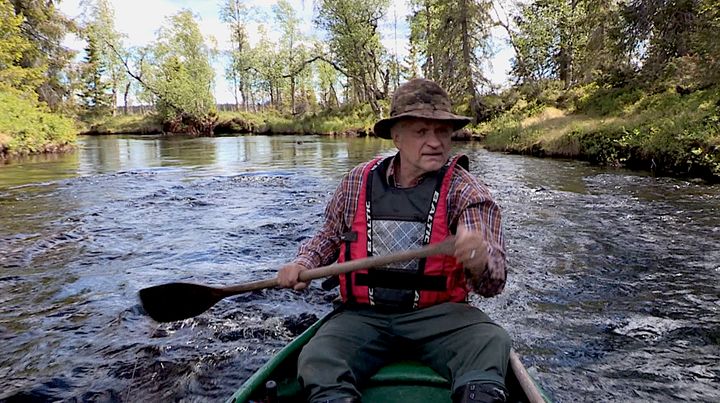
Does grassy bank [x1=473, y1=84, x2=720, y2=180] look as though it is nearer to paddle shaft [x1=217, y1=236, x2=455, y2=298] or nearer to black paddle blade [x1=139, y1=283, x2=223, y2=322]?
paddle shaft [x1=217, y1=236, x2=455, y2=298]

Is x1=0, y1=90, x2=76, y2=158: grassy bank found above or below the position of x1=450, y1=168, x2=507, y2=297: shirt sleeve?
above

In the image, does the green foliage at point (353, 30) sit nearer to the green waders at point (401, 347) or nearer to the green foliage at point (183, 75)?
the green foliage at point (183, 75)

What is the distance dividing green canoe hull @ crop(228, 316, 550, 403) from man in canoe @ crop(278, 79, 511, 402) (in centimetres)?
5

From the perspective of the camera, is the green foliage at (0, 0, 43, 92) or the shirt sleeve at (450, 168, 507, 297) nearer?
the shirt sleeve at (450, 168, 507, 297)

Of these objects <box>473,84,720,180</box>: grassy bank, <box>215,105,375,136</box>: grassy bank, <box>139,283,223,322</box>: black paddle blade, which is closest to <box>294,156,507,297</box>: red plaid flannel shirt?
<box>139,283,223,322</box>: black paddle blade

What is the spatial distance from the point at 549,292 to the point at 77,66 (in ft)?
95.1

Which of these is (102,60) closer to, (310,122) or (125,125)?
(125,125)

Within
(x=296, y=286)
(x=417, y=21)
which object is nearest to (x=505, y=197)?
(x=296, y=286)

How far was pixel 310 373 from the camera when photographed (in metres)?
2.02

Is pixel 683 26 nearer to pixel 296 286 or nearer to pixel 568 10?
pixel 568 10

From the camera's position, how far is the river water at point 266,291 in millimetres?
3221

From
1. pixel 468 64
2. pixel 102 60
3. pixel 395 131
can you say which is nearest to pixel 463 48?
pixel 468 64

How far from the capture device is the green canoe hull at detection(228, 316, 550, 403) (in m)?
2.09

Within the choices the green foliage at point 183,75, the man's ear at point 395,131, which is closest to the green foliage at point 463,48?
the green foliage at point 183,75
